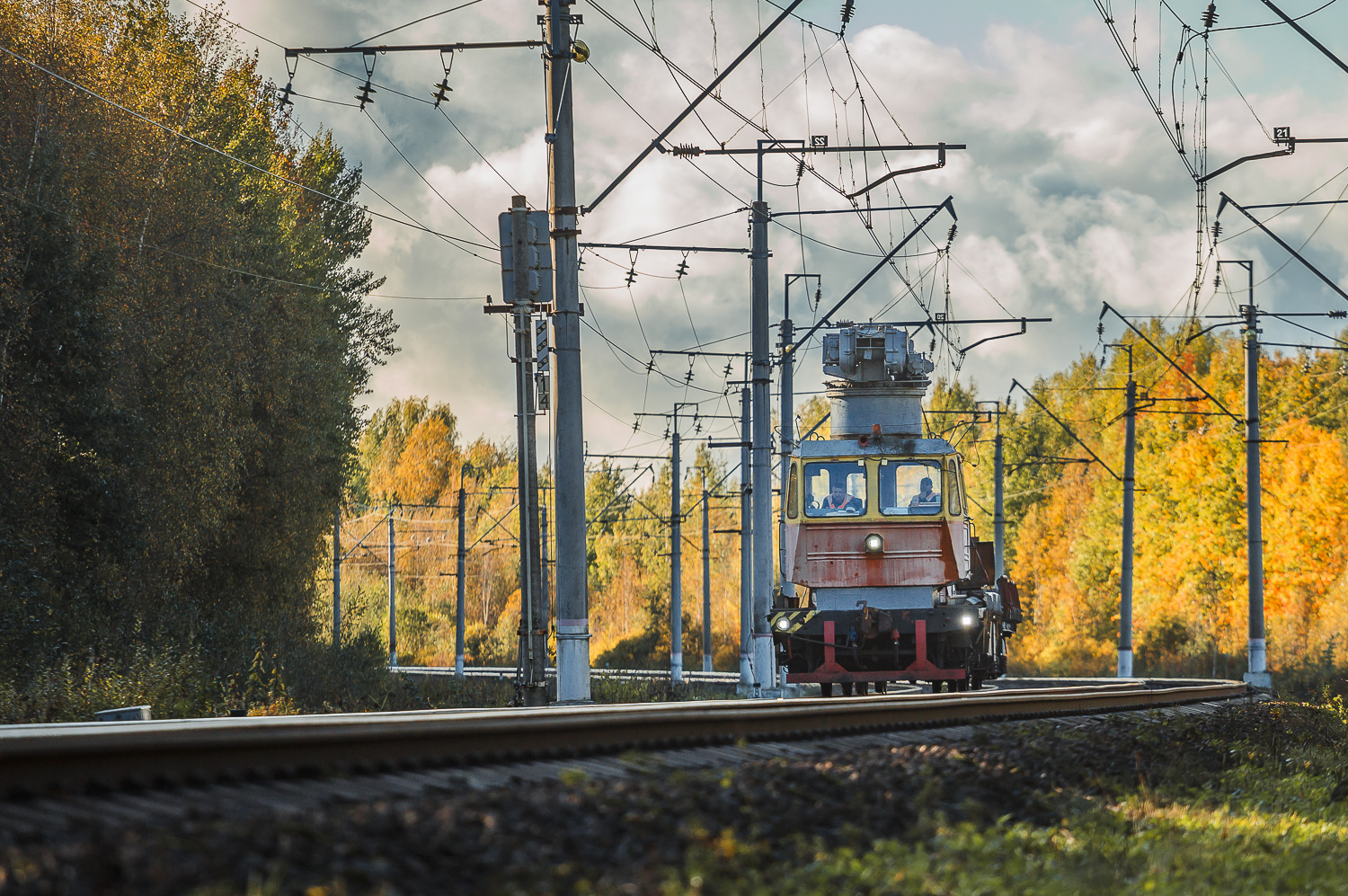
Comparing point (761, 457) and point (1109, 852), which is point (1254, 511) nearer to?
point (761, 457)

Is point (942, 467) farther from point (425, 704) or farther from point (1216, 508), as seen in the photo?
point (1216, 508)

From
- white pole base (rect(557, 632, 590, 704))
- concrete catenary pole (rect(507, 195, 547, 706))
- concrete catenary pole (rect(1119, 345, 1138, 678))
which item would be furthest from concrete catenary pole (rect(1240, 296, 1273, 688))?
white pole base (rect(557, 632, 590, 704))

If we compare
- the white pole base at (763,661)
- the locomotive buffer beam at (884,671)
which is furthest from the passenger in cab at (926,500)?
Result: the white pole base at (763,661)

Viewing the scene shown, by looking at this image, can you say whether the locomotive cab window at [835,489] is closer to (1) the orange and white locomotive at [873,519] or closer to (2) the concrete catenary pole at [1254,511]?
(1) the orange and white locomotive at [873,519]

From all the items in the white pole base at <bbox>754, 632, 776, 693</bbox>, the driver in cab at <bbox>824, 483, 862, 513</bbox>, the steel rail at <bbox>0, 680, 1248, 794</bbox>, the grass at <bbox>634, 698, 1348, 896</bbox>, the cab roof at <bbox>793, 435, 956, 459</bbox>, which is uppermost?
the cab roof at <bbox>793, 435, 956, 459</bbox>

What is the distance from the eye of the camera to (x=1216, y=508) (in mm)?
59156

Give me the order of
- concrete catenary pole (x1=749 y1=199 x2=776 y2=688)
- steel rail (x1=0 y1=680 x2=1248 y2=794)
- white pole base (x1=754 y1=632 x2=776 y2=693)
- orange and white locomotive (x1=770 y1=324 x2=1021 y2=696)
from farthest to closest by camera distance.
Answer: concrete catenary pole (x1=749 y1=199 x2=776 y2=688), white pole base (x1=754 y1=632 x2=776 y2=693), orange and white locomotive (x1=770 y1=324 x2=1021 y2=696), steel rail (x1=0 y1=680 x2=1248 y2=794)

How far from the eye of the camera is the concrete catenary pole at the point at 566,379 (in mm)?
15312

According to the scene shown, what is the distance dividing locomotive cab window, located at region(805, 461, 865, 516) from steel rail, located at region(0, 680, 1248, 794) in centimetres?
969

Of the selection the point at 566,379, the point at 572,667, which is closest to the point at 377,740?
the point at 572,667

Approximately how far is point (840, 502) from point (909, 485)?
106cm

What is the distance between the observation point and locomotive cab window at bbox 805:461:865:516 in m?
20.9

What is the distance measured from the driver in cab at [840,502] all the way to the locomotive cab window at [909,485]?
0.40 m

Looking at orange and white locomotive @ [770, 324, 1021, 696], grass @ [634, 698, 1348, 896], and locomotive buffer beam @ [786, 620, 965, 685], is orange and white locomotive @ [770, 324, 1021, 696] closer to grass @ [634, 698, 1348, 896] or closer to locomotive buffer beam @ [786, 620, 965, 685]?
locomotive buffer beam @ [786, 620, 965, 685]
